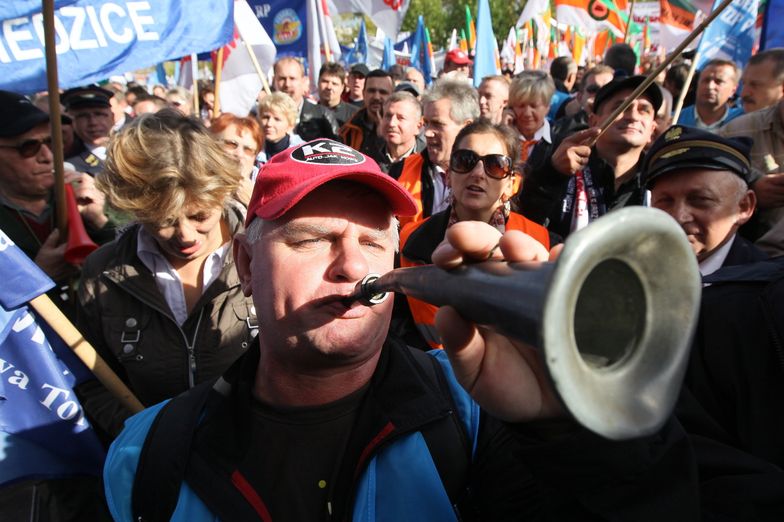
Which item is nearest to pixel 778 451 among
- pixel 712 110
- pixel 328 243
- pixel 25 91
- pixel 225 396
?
pixel 328 243

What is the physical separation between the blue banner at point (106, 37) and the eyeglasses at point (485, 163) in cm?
199

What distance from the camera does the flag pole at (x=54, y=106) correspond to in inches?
102

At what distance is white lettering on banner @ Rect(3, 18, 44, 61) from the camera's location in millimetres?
3320

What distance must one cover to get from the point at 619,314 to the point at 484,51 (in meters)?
7.22

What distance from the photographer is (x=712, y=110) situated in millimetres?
5770

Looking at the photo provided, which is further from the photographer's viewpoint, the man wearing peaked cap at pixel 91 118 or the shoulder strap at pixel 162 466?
the man wearing peaked cap at pixel 91 118

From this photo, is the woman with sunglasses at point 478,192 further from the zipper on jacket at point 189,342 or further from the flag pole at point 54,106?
the flag pole at point 54,106

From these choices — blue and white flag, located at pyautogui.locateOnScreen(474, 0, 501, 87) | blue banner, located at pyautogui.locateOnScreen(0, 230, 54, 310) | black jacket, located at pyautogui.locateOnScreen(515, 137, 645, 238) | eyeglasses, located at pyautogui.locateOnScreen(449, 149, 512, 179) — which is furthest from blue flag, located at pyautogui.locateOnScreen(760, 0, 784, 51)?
blue banner, located at pyautogui.locateOnScreen(0, 230, 54, 310)

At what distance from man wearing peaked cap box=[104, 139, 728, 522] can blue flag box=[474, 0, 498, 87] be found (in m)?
6.13

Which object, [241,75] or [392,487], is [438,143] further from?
[392,487]

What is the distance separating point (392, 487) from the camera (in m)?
1.41

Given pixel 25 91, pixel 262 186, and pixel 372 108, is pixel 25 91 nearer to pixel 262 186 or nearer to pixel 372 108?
pixel 262 186

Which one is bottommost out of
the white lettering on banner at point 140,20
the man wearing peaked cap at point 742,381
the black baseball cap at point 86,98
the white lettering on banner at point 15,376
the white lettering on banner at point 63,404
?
the white lettering on banner at point 63,404

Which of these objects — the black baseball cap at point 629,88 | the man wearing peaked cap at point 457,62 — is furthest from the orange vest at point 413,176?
the man wearing peaked cap at point 457,62
